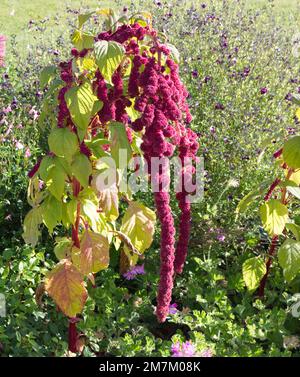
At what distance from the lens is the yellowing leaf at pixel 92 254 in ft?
7.02

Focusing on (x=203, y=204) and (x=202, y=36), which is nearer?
(x=203, y=204)

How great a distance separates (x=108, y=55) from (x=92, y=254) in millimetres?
780

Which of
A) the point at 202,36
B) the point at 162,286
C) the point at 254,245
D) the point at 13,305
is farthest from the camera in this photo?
the point at 202,36

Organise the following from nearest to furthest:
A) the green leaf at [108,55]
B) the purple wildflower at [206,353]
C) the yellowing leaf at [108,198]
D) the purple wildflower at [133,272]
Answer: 1. the green leaf at [108,55]
2. the yellowing leaf at [108,198]
3. the purple wildflower at [206,353]
4. the purple wildflower at [133,272]

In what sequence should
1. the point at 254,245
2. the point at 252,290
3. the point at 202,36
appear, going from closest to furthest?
the point at 252,290, the point at 254,245, the point at 202,36

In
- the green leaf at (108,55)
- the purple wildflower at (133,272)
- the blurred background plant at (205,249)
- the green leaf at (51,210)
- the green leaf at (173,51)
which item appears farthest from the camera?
the purple wildflower at (133,272)

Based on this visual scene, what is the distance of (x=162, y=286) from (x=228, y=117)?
5.91 feet

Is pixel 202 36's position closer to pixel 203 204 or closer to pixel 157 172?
pixel 203 204

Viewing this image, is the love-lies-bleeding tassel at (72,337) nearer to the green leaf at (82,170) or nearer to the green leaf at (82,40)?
the green leaf at (82,170)

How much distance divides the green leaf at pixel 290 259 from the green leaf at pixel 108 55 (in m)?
1.22

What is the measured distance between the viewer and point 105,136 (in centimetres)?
230

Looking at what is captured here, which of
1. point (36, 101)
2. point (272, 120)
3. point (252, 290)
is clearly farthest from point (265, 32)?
point (252, 290)

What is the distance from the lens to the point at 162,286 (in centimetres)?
232

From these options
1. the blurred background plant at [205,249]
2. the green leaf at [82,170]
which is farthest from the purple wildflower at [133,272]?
the green leaf at [82,170]
